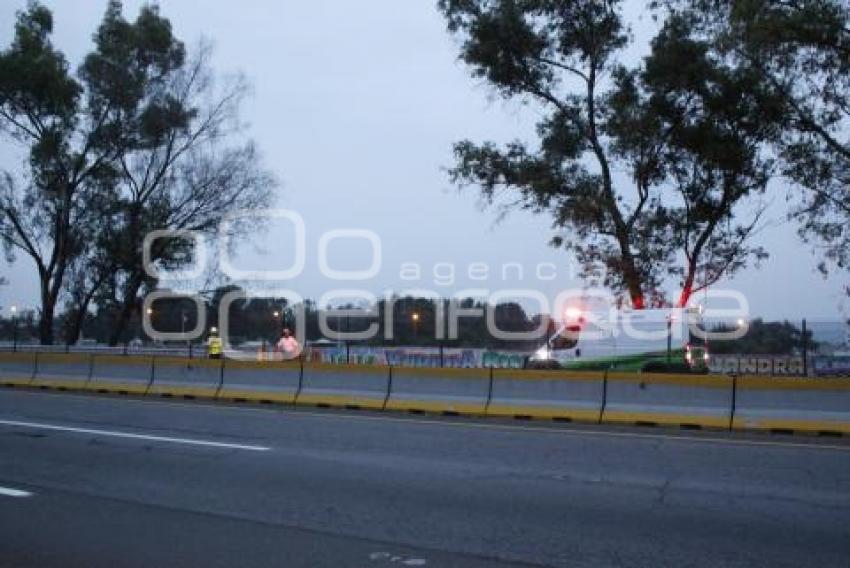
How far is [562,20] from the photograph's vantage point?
102 ft

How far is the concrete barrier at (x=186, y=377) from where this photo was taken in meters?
22.2

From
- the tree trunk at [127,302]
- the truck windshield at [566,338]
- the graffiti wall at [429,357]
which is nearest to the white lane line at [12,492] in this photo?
the truck windshield at [566,338]

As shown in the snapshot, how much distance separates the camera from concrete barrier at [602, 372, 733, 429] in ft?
51.6

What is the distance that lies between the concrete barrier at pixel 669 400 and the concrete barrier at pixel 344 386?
4.90 metres

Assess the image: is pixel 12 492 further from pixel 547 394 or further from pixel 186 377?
pixel 186 377

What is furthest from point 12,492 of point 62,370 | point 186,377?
point 62,370

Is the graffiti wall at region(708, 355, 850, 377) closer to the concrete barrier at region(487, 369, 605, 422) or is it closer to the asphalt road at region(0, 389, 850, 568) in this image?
the concrete barrier at region(487, 369, 605, 422)

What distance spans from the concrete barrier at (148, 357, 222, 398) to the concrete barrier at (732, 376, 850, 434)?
1196 centimetres

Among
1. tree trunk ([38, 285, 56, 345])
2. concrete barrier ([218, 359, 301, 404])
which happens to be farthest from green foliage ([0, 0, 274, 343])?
concrete barrier ([218, 359, 301, 404])

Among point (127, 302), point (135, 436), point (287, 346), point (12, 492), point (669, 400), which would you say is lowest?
point (12, 492)

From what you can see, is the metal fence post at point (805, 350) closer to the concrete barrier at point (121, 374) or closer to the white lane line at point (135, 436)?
the white lane line at point (135, 436)

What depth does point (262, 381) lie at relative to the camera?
21219 millimetres

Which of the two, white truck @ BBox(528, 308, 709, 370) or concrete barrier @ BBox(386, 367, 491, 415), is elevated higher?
white truck @ BBox(528, 308, 709, 370)

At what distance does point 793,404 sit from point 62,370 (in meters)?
19.0
